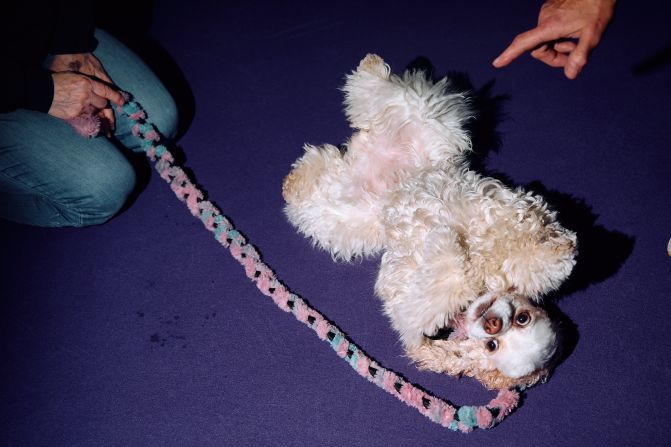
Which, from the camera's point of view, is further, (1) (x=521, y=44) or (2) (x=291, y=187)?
(2) (x=291, y=187)

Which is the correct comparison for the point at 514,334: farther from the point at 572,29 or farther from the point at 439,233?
the point at 572,29

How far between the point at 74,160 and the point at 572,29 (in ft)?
6.00

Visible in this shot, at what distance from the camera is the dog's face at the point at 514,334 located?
40.8 inches

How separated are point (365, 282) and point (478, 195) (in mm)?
622

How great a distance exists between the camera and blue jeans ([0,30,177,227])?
1.57 metres

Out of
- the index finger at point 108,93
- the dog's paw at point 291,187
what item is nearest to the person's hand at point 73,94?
the index finger at point 108,93

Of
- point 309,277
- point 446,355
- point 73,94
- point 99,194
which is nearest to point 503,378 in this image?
point 446,355

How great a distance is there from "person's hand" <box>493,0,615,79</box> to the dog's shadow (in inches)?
18.4

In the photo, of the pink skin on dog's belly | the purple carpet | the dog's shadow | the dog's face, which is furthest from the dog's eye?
the pink skin on dog's belly

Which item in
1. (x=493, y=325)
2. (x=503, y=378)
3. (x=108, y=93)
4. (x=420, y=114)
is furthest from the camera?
(x=108, y=93)

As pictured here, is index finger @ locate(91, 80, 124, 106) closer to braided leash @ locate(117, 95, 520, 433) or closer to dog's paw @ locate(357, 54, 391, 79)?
braided leash @ locate(117, 95, 520, 433)

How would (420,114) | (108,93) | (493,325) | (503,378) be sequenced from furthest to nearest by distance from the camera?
(108,93) < (420,114) < (503,378) < (493,325)

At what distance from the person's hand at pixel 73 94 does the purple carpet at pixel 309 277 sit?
490 mm

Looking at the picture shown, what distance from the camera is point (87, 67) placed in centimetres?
171
